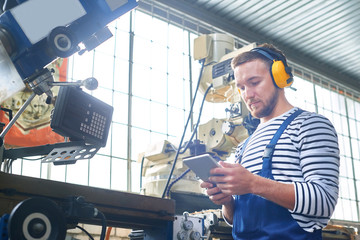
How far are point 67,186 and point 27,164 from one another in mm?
3253

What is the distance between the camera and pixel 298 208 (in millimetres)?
1206

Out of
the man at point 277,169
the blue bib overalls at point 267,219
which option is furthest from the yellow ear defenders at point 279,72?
the blue bib overalls at point 267,219

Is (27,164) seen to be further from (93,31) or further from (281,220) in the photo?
(281,220)

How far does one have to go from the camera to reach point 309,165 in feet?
4.07

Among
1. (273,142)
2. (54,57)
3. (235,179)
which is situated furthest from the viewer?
(54,57)

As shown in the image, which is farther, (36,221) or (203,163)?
(203,163)

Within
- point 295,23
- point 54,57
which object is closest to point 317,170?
point 54,57

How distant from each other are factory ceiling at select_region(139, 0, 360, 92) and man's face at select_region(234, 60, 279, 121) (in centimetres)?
451

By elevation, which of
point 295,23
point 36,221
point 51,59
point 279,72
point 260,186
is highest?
point 295,23

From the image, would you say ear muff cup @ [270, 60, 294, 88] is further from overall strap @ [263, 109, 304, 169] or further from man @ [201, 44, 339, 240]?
overall strap @ [263, 109, 304, 169]

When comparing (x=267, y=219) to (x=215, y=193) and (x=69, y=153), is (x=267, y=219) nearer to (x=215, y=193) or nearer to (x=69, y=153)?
(x=215, y=193)

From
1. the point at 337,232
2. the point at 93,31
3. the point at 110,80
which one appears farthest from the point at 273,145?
the point at 110,80

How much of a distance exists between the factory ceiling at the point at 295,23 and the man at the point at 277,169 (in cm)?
454

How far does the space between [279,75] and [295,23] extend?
5.45m
